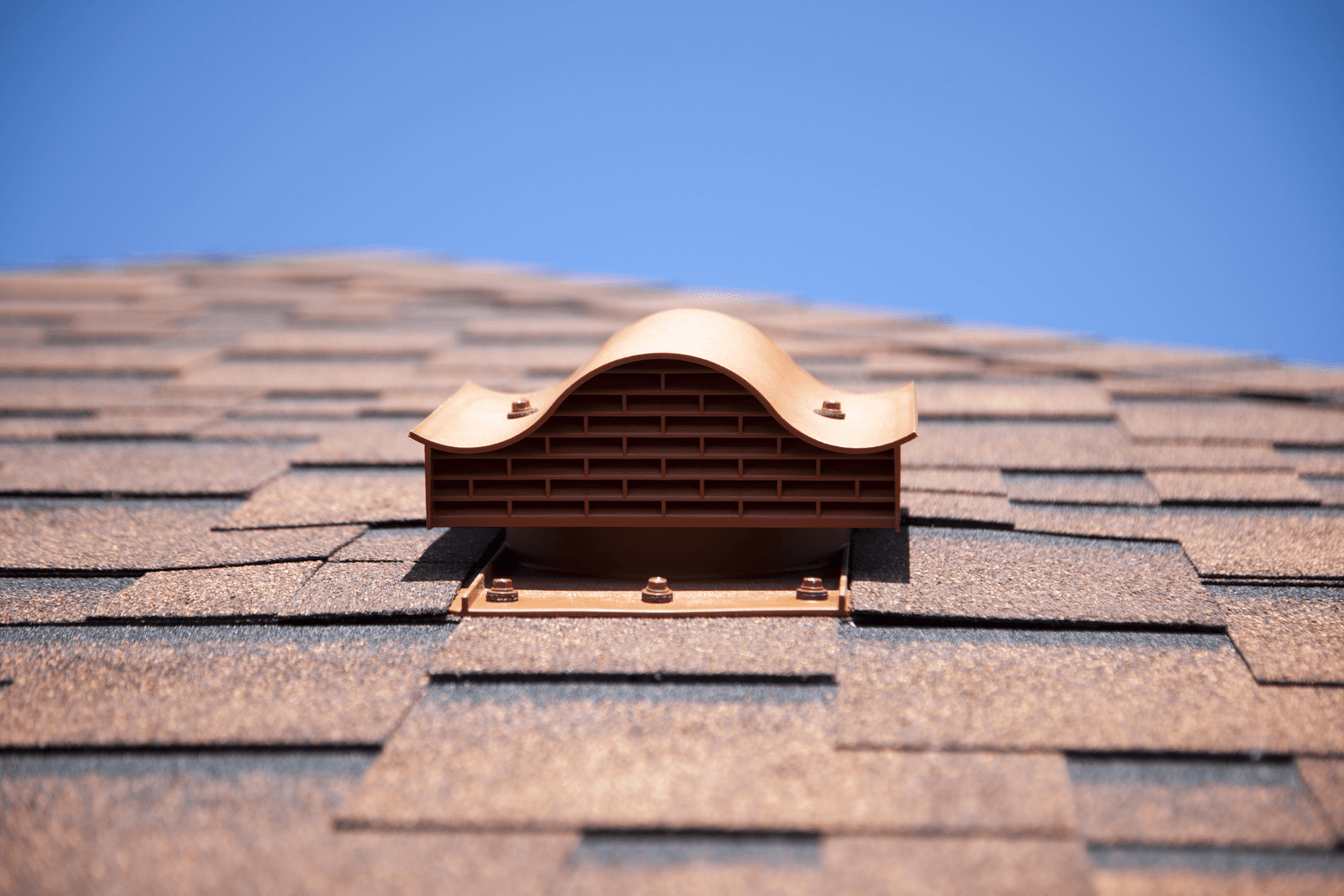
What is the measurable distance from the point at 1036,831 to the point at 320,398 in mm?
3386

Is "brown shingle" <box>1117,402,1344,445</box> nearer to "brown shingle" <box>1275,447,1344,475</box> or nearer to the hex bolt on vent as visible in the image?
"brown shingle" <box>1275,447,1344,475</box>

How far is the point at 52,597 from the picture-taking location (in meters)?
2.40

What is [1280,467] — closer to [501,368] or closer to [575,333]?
[501,368]

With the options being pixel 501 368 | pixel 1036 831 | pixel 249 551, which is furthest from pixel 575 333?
pixel 1036 831

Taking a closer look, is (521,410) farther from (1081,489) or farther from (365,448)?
(1081,489)

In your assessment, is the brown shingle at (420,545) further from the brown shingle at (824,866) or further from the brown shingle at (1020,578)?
the brown shingle at (824,866)

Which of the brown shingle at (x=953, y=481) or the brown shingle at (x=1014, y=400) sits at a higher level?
the brown shingle at (x=1014, y=400)

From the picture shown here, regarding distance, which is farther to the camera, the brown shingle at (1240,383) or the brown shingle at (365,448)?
the brown shingle at (1240,383)

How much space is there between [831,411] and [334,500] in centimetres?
144

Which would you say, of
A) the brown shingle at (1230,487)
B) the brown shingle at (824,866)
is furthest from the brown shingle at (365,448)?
the brown shingle at (1230,487)

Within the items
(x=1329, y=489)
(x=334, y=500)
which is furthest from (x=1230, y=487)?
(x=334, y=500)

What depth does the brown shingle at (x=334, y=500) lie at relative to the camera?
280 centimetres

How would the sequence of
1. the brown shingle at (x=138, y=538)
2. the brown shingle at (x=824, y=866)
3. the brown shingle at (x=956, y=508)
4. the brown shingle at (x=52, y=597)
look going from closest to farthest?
1. the brown shingle at (x=824, y=866)
2. the brown shingle at (x=52, y=597)
3. the brown shingle at (x=138, y=538)
4. the brown shingle at (x=956, y=508)

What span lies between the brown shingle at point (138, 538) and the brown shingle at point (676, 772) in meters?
0.93
